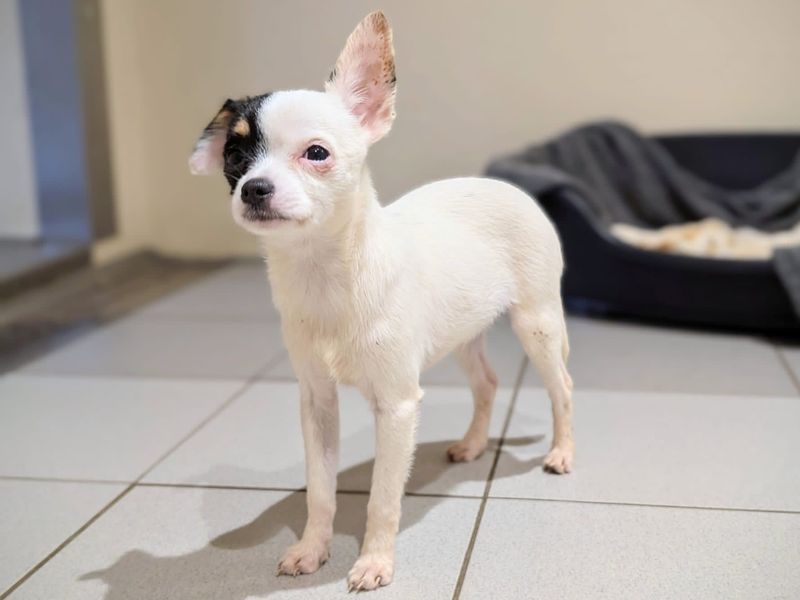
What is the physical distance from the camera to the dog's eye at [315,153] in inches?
53.5

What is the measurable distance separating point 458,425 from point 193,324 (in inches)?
50.9

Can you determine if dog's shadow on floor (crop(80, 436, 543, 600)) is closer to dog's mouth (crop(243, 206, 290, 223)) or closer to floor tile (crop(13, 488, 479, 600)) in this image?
floor tile (crop(13, 488, 479, 600))

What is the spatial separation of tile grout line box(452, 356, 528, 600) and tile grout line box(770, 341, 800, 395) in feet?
2.31

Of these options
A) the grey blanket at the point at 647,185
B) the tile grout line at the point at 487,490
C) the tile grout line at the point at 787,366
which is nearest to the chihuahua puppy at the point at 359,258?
the tile grout line at the point at 487,490

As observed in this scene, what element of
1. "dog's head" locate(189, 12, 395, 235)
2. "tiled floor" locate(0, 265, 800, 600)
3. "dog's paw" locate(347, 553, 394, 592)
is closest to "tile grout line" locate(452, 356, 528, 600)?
"tiled floor" locate(0, 265, 800, 600)

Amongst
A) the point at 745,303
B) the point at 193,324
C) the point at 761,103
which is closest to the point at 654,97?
the point at 761,103

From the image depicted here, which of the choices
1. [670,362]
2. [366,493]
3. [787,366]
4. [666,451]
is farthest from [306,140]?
[787,366]

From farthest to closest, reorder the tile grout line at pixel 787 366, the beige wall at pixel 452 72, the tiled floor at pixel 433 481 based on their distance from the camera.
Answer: the beige wall at pixel 452 72 < the tile grout line at pixel 787 366 < the tiled floor at pixel 433 481

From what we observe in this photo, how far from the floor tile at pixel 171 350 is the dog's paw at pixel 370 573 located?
1.18 m

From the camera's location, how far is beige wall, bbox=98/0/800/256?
3734mm

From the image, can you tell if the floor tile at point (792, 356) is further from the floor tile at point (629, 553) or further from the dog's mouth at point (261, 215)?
the dog's mouth at point (261, 215)

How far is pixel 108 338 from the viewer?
9.96 ft

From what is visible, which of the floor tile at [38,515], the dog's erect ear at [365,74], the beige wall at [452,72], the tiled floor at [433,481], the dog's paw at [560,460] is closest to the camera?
the dog's erect ear at [365,74]

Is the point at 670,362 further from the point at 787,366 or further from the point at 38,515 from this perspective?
the point at 38,515
